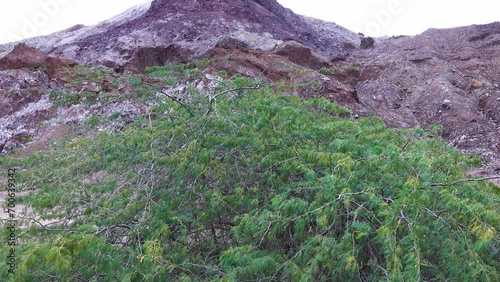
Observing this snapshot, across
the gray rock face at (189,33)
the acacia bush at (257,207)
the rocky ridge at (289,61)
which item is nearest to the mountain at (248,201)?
the acacia bush at (257,207)

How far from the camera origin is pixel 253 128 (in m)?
4.64

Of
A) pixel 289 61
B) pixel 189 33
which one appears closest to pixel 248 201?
pixel 289 61

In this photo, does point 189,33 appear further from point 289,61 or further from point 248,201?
point 248,201

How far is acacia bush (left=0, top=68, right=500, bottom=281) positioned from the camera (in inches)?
123

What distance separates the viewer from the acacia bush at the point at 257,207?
10.2ft

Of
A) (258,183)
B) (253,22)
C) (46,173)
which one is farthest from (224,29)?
(258,183)

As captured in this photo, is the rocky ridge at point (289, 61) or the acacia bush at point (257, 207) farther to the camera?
the rocky ridge at point (289, 61)

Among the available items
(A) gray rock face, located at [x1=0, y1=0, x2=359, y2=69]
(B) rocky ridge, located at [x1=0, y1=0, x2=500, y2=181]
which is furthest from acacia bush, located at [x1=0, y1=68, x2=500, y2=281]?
(A) gray rock face, located at [x1=0, y1=0, x2=359, y2=69]

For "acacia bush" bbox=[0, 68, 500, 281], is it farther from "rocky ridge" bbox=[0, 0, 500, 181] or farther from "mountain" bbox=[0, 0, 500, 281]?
"rocky ridge" bbox=[0, 0, 500, 181]

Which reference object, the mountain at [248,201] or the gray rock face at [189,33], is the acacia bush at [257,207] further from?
the gray rock face at [189,33]

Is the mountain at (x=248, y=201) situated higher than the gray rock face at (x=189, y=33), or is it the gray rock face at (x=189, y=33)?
the gray rock face at (x=189, y=33)

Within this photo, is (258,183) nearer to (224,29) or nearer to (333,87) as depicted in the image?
(333,87)

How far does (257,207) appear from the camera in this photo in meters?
4.03

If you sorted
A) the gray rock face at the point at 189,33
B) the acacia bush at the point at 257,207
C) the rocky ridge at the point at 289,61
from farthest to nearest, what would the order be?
1. the gray rock face at the point at 189,33
2. the rocky ridge at the point at 289,61
3. the acacia bush at the point at 257,207
